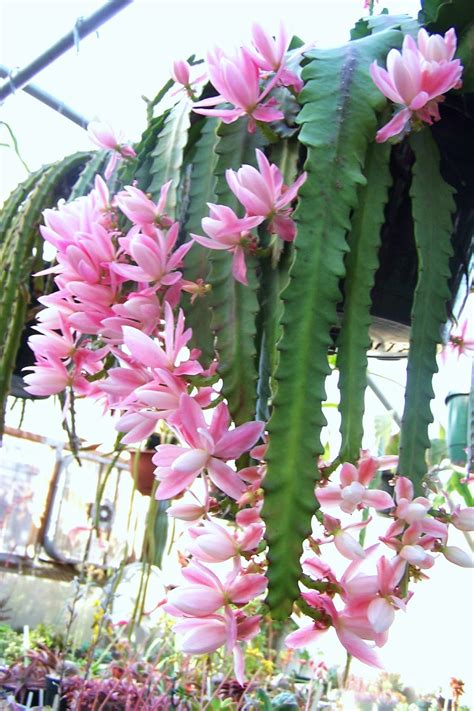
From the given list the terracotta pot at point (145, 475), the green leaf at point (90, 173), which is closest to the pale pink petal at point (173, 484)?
the green leaf at point (90, 173)

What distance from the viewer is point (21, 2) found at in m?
1.82

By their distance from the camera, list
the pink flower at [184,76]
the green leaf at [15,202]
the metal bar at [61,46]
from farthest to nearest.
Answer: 1. the metal bar at [61,46]
2. the green leaf at [15,202]
3. the pink flower at [184,76]

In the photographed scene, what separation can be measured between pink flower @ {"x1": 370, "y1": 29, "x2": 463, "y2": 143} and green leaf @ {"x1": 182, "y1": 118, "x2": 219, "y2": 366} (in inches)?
5.6

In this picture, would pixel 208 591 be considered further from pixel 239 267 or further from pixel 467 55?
pixel 467 55

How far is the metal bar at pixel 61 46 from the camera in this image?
4.53 feet

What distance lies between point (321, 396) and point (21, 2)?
6.03 ft

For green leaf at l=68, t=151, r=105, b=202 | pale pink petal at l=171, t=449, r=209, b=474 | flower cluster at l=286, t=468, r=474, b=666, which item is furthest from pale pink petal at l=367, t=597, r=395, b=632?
green leaf at l=68, t=151, r=105, b=202

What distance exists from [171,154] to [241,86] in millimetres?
122

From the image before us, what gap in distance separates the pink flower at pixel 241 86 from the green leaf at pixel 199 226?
7cm

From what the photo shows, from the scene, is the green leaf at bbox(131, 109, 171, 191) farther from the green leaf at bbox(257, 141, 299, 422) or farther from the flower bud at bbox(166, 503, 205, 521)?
the flower bud at bbox(166, 503, 205, 521)

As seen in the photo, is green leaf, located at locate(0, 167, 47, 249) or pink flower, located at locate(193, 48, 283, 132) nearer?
pink flower, located at locate(193, 48, 283, 132)

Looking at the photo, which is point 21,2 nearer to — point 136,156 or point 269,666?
point 136,156

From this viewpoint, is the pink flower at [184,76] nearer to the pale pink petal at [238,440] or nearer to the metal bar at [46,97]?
the pale pink petal at [238,440]

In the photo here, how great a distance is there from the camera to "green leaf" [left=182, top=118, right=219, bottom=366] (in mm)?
464
